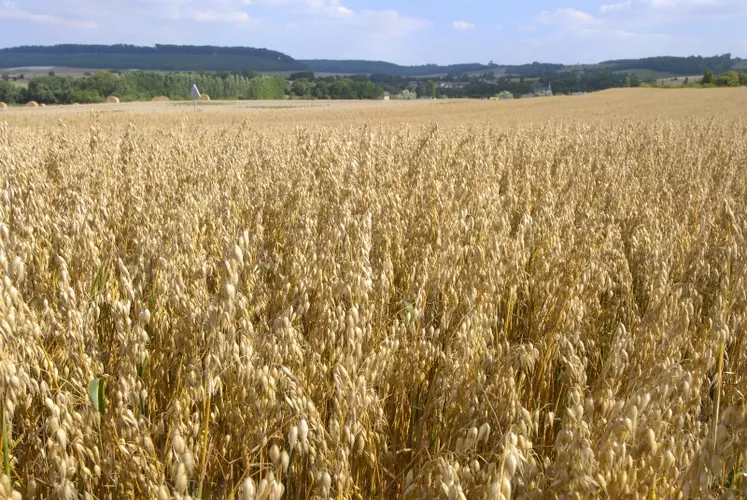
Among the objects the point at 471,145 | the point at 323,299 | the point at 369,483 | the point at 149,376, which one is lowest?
the point at 369,483

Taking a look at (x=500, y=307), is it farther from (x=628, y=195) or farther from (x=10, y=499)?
(x=628, y=195)

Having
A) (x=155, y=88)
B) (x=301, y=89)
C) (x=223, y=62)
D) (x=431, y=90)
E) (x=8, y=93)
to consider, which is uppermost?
(x=223, y=62)

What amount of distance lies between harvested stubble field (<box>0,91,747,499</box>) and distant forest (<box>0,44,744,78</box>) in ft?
437

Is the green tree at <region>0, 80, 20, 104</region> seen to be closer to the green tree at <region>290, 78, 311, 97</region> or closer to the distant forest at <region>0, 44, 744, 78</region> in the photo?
the green tree at <region>290, 78, 311, 97</region>

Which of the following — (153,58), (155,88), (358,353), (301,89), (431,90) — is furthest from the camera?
(153,58)

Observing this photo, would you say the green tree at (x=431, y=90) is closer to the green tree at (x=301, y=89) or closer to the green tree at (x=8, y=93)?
the green tree at (x=301, y=89)

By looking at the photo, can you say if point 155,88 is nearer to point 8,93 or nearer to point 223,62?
point 8,93

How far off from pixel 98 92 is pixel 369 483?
7377cm

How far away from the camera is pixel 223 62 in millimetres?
170125

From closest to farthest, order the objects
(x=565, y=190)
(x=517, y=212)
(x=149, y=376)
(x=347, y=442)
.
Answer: (x=347, y=442)
(x=149, y=376)
(x=517, y=212)
(x=565, y=190)

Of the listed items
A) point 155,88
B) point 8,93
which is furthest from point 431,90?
Result: point 8,93

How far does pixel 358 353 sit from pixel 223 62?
600 feet

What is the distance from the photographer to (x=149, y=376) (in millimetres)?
1700

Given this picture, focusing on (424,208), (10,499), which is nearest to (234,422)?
(10,499)
